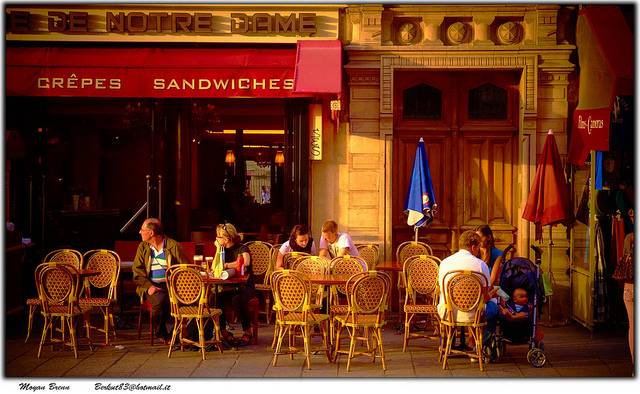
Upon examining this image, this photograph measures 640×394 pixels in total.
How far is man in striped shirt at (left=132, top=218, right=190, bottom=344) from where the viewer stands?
8805 mm

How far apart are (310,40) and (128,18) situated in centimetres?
268

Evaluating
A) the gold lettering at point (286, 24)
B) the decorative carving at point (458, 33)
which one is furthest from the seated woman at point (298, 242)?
the decorative carving at point (458, 33)

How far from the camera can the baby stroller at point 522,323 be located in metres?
7.72

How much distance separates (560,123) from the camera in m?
10.8

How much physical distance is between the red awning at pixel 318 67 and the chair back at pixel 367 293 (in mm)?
3177

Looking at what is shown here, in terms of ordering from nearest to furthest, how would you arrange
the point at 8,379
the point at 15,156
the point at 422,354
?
the point at 8,379, the point at 422,354, the point at 15,156

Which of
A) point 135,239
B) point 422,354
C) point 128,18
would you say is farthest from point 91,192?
point 422,354

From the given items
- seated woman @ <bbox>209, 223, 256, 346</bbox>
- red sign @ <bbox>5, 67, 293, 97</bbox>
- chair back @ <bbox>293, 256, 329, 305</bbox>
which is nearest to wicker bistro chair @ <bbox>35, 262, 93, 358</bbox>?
seated woman @ <bbox>209, 223, 256, 346</bbox>

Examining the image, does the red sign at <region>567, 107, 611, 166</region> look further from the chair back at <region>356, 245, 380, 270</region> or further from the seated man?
the chair back at <region>356, 245, 380, 270</region>

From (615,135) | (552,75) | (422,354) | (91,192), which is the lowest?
(422,354)

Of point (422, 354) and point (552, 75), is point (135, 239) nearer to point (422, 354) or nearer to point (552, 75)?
point (422, 354)

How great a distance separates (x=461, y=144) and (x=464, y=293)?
4092 millimetres

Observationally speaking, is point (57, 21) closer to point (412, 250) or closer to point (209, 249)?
point (209, 249)

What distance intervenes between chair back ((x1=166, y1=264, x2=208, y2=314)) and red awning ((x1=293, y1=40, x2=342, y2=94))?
3062 millimetres
